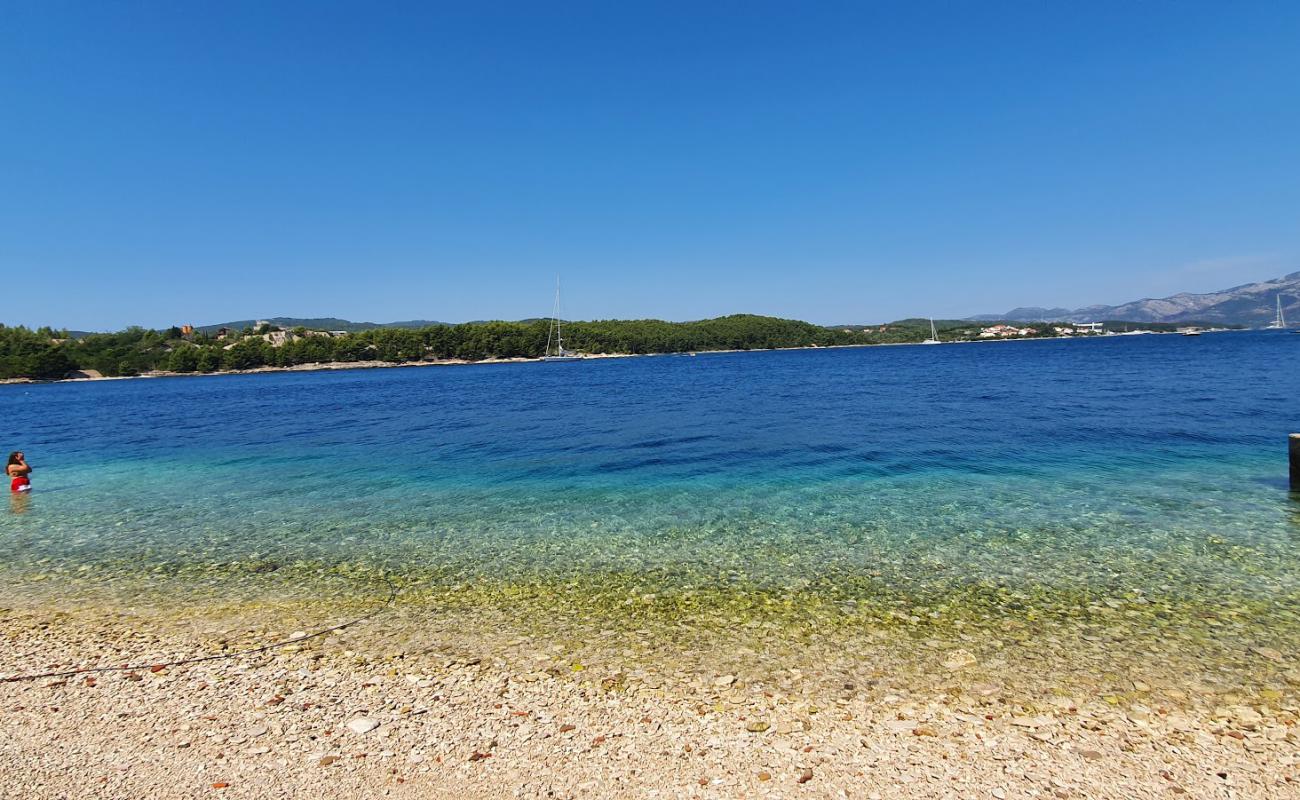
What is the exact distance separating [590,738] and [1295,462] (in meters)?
20.2

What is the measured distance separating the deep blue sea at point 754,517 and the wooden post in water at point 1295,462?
0.41m

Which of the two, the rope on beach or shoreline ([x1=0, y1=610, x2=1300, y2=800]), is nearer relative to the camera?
shoreline ([x1=0, y1=610, x2=1300, y2=800])

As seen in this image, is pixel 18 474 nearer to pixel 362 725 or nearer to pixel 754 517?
pixel 362 725

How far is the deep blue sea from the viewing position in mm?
10297

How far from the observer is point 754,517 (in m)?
15.7

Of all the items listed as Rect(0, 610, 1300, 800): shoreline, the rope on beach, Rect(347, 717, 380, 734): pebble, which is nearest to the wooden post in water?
Rect(0, 610, 1300, 800): shoreline

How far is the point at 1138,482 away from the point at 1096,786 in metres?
16.2

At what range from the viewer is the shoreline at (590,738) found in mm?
5586

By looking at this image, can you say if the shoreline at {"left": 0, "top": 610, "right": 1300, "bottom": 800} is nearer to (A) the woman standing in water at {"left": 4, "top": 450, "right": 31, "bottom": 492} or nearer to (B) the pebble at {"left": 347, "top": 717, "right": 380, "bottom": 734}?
(B) the pebble at {"left": 347, "top": 717, "right": 380, "bottom": 734}

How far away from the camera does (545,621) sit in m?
9.71

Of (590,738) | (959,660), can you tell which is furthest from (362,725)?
(959,660)

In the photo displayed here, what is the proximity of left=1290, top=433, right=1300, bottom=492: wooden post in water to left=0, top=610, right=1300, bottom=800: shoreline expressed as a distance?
1384cm

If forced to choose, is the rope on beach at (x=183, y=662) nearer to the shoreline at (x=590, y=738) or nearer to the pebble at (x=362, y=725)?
the shoreline at (x=590, y=738)

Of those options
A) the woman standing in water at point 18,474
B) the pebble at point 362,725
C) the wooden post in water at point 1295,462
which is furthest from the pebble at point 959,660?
the woman standing in water at point 18,474
